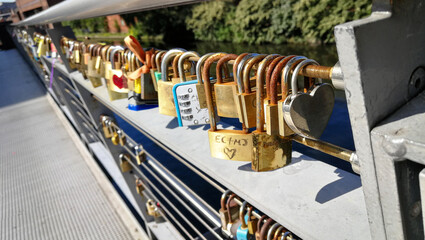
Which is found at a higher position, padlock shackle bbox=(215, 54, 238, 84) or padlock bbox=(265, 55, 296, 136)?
padlock shackle bbox=(215, 54, 238, 84)

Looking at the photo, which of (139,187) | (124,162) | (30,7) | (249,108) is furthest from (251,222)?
(30,7)

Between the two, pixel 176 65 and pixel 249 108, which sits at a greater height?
pixel 176 65

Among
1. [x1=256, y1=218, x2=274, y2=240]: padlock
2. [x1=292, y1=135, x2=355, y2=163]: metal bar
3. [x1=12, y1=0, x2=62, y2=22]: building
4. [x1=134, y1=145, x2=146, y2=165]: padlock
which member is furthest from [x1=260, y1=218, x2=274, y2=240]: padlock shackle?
[x1=12, y1=0, x2=62, y2=22]: building

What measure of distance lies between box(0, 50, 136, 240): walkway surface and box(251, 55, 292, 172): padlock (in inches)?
81.3

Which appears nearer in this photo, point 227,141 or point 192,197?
point 227,141

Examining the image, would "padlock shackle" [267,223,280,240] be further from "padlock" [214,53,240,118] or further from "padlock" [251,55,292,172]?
"padlock" [214,53,240,118]

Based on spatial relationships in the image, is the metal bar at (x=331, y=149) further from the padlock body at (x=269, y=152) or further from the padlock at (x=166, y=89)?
the padlock at (x=166, y=89)

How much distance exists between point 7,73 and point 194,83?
12514 mm

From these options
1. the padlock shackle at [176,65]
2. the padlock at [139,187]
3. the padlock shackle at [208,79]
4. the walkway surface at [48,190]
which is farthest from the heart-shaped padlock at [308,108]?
the walkway surface at [48,190]

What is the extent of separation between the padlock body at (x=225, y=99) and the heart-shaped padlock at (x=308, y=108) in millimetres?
202

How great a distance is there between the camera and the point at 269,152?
84 cm

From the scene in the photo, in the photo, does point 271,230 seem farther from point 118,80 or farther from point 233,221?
point 118,80

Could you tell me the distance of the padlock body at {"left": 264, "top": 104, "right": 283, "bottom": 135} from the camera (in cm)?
75

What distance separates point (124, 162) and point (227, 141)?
177 centimetres
